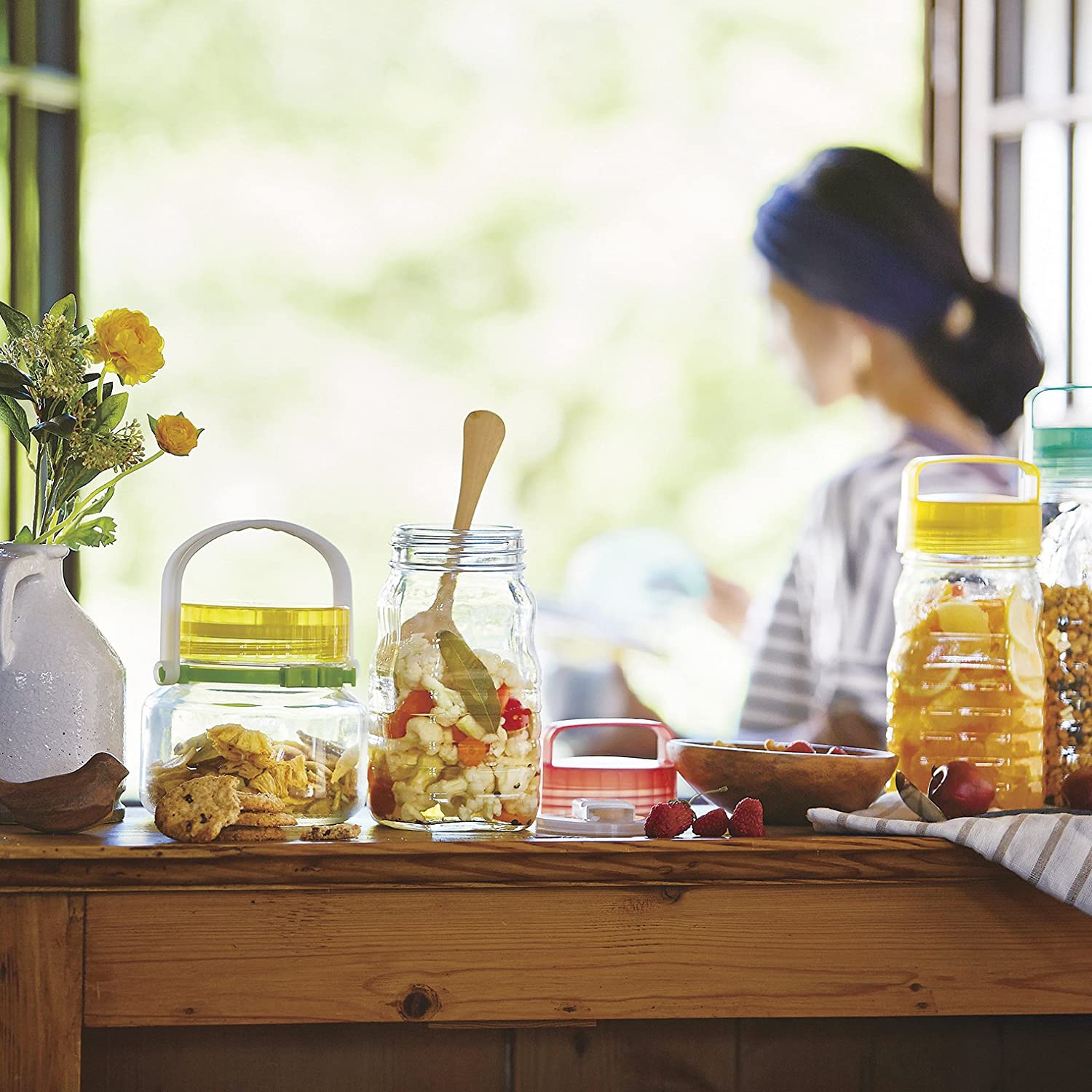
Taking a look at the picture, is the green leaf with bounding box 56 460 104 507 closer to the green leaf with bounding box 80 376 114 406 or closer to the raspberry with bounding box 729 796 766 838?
the green leaf with bounding box 80 376 114 406

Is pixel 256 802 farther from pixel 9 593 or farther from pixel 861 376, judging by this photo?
pixel 861 376

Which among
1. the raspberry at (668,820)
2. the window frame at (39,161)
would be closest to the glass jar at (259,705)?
the raspberry at (668,820)

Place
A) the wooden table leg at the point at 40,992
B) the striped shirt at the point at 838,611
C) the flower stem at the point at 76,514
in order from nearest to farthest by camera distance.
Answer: the wooden table leg at the point at 40,992 < the flower stem at the point at 76,514 < the striped shirt at the point at 838,611

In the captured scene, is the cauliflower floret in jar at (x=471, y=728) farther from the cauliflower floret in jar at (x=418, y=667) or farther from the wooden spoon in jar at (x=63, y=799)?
the wooden spoon in jar at (x=63, y=799)

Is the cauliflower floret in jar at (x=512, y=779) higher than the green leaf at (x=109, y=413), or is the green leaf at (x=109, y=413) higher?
the green leaf at (x=109, y=413)

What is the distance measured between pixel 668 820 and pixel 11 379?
21.8 inches

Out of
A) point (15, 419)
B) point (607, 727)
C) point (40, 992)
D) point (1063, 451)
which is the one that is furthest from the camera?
point (607, 727)

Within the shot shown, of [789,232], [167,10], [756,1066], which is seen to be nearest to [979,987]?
[756,1066]

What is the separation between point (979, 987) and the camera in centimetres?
91

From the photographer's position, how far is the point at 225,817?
868mm

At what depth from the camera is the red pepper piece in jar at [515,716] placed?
2.99 feet

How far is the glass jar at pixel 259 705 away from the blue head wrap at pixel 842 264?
0.57 metres

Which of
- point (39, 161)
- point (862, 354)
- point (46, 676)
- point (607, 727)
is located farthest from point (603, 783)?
point (39, 161)

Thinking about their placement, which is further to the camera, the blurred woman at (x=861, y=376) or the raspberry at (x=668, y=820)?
the blurred woman at (x=861, y=376)
